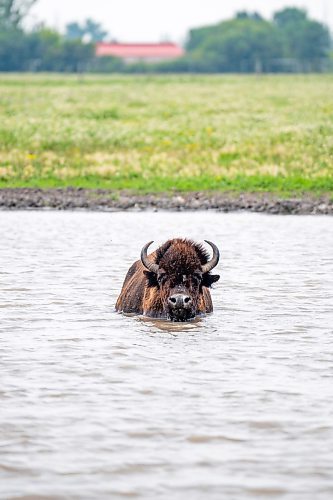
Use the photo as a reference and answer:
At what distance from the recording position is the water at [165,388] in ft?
24.0

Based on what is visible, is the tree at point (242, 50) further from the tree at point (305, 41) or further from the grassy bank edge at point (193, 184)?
the grassy bank edge at point (193, 184)

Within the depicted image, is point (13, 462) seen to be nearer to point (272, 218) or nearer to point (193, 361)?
point (193, 361)

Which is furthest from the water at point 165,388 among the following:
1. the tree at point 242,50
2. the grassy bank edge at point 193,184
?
the tree at point 242,50

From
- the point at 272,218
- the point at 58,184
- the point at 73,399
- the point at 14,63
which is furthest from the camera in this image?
the point at 14,63

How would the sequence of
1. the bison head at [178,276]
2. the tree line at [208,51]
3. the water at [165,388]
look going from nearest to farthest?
the water at [165,388] → the bison head at [178,276] → the tree line at [208,51]

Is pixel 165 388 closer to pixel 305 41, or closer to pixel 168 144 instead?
pixel 168 144

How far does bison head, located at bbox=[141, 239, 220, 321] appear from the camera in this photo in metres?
12.1

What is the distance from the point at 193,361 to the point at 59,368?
110 centimetres

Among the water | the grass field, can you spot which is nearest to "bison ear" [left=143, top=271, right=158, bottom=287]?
the water

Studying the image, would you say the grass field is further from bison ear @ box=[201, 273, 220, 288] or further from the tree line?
the tree line

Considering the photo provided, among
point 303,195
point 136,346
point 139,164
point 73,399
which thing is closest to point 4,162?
point 139,164

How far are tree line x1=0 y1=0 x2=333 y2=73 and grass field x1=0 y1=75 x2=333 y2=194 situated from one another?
79835 millimetres

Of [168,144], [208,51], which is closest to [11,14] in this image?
[208,51]

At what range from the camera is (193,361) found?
10.5 metres
